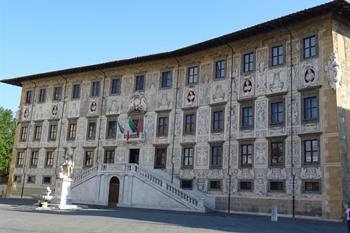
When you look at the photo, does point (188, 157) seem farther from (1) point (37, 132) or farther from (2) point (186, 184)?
(1) point (37, 132)

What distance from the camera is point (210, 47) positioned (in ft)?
102

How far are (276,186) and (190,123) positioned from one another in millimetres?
8613

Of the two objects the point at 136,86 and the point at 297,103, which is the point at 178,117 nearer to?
the point at 136,86

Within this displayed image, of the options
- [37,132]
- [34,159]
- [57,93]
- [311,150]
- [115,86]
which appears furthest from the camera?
[37,132]

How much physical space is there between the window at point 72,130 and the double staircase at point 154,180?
4.46 metres

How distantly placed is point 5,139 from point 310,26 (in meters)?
45.5

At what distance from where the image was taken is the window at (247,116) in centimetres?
2832

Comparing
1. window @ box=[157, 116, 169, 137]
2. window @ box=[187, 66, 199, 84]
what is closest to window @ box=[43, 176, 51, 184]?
window @ box=[157, 116, 169, 137]

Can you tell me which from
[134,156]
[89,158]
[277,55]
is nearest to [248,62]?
[277,55]

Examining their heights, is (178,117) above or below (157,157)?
above

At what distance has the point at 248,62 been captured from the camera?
2938 cm

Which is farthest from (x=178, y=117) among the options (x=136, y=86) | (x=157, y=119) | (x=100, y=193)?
(x=100, y=193)

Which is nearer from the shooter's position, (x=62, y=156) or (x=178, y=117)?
(x=178, y=117)

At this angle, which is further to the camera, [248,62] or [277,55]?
[248,62]
